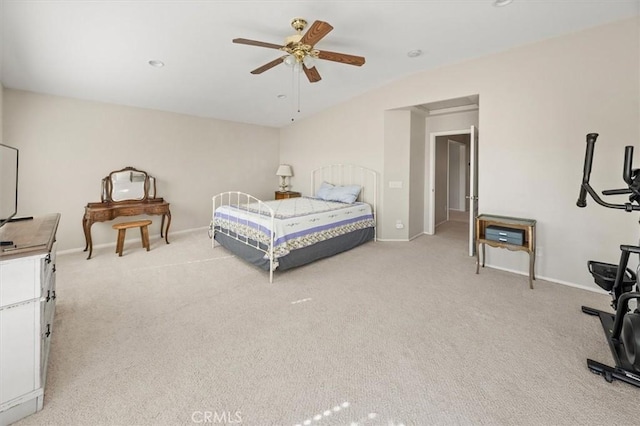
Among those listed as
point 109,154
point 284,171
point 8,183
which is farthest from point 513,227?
point 109,154

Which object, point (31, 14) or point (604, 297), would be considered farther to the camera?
point (604, 297)

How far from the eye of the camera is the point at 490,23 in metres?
2.88

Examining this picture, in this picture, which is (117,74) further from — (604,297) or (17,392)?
(604,297)

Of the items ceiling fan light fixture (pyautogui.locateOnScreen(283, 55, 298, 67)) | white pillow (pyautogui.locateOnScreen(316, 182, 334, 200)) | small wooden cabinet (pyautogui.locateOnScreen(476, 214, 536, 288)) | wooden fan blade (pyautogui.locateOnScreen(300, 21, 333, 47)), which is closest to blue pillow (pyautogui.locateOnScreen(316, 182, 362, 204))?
white pillow (pyautogui.locateOnScreen(316, 182, 334, 200))

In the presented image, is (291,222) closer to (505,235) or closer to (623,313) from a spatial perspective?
(505,235)

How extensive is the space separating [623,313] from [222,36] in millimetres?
4225

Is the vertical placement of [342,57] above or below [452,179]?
above

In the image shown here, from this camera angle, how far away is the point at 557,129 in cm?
309

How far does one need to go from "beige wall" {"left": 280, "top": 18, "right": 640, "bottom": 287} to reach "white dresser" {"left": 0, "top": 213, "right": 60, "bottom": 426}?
428 centimetres

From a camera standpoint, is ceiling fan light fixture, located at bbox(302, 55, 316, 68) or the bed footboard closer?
ceiling fan light fixture, located at bbox(302, 55, 316, 68)

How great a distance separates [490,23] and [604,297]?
315 centimetres

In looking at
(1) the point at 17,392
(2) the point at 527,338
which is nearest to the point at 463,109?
(2) the point at 527,338

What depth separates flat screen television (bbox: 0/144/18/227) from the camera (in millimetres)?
2027

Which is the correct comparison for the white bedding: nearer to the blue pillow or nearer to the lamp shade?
the blue pillow
